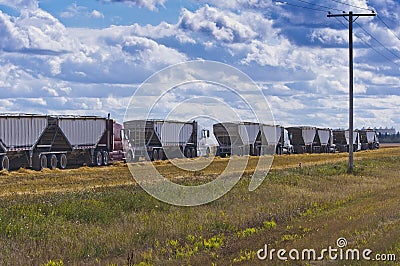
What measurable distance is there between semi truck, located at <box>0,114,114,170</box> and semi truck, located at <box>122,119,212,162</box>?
136 inches

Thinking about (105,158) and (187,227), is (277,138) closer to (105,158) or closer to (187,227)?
(105,158)

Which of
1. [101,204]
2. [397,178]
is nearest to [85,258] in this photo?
[101,204]

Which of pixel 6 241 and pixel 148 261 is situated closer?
pixel 148 261

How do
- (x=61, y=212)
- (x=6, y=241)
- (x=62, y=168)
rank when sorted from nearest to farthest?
(x=6, y=241)
(x=61, y=212)
(x=62, y=168)

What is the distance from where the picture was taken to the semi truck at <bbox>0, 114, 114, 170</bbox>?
127 feet

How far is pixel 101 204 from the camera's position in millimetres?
18297

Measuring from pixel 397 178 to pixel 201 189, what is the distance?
49.2 ft

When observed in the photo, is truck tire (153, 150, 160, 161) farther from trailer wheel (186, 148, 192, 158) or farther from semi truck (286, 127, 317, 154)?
semi truck (286, 127, 317, 154)

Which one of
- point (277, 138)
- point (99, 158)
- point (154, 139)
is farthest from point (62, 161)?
point (277, 138)

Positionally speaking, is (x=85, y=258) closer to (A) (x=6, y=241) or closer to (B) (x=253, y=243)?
(A) (x=6, y=241)

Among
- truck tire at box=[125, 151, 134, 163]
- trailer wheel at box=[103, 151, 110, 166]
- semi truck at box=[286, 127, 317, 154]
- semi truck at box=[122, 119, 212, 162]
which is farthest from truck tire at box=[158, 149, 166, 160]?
semi truck at box=[286, 127, 317, 154]

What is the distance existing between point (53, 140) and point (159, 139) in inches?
541

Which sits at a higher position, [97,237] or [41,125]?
[41,125]

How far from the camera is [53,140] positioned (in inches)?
1702
